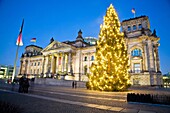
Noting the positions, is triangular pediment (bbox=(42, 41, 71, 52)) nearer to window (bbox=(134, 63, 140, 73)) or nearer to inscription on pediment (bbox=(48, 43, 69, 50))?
inscription on pediment (bbox=(48, 43, 69, 50))

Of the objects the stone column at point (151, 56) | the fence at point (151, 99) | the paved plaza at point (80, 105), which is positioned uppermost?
the stone column at point (151, 56)

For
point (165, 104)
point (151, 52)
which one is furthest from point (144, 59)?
point (165, 104)

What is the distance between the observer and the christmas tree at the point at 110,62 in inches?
537

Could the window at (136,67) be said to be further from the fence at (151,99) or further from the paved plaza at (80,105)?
the fence at (151,99)

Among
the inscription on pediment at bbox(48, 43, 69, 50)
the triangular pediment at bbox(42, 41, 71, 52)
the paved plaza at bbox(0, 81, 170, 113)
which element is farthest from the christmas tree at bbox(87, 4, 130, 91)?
the inscription on pediment at bbox(48, 43, 69, 50)

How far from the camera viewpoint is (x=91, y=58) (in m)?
48.7

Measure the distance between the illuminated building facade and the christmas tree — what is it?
1982cm

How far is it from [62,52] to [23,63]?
36.3m

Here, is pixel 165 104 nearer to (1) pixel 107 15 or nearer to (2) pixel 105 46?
(2) pixel 105 46

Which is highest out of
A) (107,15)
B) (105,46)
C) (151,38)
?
(151,38)

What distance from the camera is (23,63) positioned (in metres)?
72.4

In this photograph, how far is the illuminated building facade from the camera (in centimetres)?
3509

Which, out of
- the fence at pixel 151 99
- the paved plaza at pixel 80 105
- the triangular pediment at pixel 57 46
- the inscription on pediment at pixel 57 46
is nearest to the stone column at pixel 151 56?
the paved plaza at pixel 80 105

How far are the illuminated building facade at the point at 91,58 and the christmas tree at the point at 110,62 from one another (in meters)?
19.8
